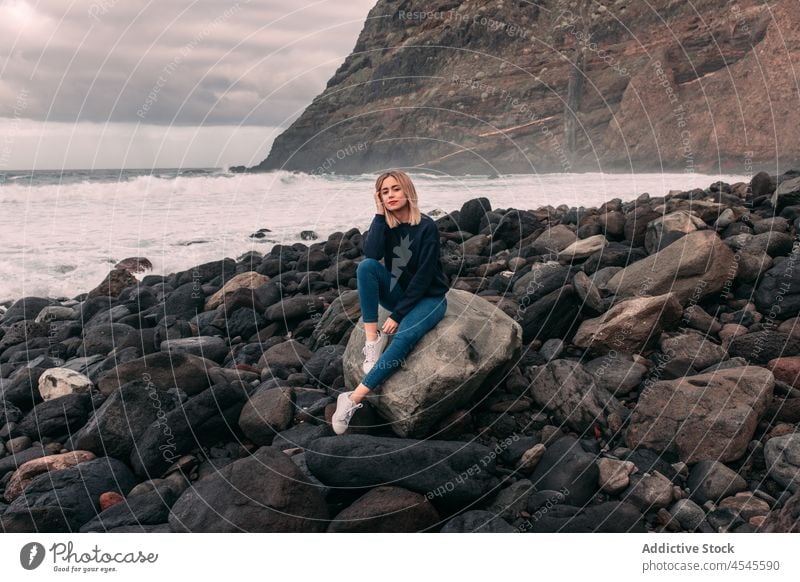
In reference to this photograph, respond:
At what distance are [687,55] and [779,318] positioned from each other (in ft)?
143

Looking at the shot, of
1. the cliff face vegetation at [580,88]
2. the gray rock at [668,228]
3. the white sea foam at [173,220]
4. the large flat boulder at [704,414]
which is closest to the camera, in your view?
the large flat boulder at [704,414]

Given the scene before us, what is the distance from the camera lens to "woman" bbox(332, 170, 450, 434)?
518 cm

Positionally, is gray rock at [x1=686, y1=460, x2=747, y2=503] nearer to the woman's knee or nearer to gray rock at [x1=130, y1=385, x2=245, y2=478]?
the woman's knee

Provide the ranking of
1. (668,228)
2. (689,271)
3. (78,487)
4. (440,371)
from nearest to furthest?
1. (78,487)
2. (440,371)
3. (689,271)
4. (668,228)

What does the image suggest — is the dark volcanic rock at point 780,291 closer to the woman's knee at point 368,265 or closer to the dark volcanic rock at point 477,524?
the dark volcanic rock at point 477,524

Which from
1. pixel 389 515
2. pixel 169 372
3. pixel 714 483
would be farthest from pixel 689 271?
pixel 169 372

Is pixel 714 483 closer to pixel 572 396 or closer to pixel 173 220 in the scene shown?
pixel 572 396

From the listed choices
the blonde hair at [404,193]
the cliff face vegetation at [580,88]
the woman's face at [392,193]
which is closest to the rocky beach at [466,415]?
the blonde hair at [404,193]

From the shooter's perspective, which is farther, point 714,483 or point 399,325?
point 399,325

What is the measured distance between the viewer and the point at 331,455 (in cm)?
466

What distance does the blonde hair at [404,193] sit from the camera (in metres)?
5.08

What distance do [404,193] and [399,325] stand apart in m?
1.11

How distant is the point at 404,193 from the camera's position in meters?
5.10

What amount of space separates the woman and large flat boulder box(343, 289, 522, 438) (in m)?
0.11
